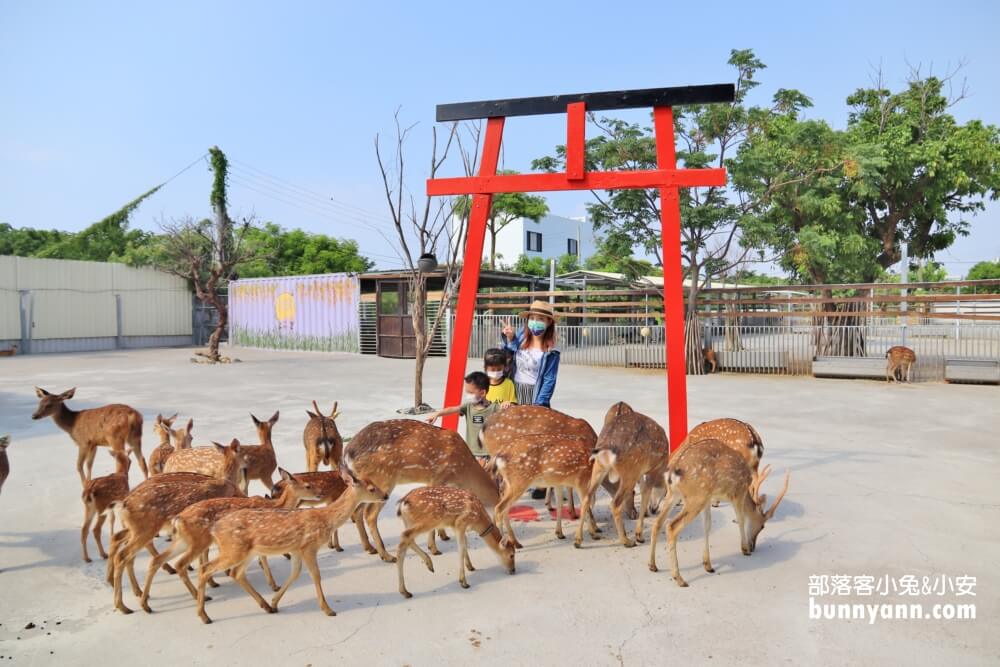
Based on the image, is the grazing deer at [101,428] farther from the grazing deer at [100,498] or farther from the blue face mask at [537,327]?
the blue face mask at [537,327]

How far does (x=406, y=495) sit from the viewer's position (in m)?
4.03

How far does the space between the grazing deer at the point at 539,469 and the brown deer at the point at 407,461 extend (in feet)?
0.66

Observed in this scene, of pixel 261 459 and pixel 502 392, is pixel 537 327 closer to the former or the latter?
pixel 502 392

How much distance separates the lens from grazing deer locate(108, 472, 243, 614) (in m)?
3.77

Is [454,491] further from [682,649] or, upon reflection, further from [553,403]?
[553,403]

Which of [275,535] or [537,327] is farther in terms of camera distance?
[537,327]

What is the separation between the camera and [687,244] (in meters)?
16.7

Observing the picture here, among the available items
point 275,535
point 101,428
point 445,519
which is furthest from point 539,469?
point 101,428

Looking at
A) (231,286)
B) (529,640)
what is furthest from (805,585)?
(231,286)

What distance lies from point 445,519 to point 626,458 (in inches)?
53.1

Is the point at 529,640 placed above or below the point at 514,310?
below

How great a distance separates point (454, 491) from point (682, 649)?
157cm

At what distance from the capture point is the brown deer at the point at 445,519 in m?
3.96

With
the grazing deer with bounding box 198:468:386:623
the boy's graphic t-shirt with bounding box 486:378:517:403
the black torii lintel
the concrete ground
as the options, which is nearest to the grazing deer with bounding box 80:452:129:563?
the concrete ground
